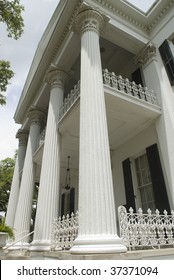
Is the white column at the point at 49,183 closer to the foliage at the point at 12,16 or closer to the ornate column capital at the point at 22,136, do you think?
the foliage at the point at 12,16

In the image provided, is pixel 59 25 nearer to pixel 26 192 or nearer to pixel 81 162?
pixel 81 162

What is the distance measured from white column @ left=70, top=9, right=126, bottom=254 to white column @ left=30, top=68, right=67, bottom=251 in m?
2.74

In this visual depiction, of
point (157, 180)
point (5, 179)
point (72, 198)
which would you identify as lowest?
point (157, 180)

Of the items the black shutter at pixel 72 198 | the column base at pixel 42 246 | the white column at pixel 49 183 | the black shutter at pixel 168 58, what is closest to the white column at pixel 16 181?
the black shutter at pixel 72 198

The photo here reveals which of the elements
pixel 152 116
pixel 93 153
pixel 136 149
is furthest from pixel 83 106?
pixel 136 149

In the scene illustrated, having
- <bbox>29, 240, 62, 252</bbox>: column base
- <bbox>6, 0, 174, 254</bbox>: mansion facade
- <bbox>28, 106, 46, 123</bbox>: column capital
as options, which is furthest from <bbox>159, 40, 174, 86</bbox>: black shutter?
<bbox>28, 106, 46, 123</bbox>: column capital

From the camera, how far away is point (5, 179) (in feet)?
78.3

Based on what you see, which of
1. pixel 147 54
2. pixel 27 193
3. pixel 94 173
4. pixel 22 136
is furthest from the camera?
pixel 22 136

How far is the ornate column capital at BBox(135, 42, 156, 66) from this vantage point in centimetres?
925

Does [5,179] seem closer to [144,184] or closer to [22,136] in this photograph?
Result: [22,136]

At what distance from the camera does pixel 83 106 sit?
5977 millimetres

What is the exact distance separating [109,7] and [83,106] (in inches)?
234

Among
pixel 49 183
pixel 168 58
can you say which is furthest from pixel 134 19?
pixel 49 183

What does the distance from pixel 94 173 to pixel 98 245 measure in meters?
1.57
